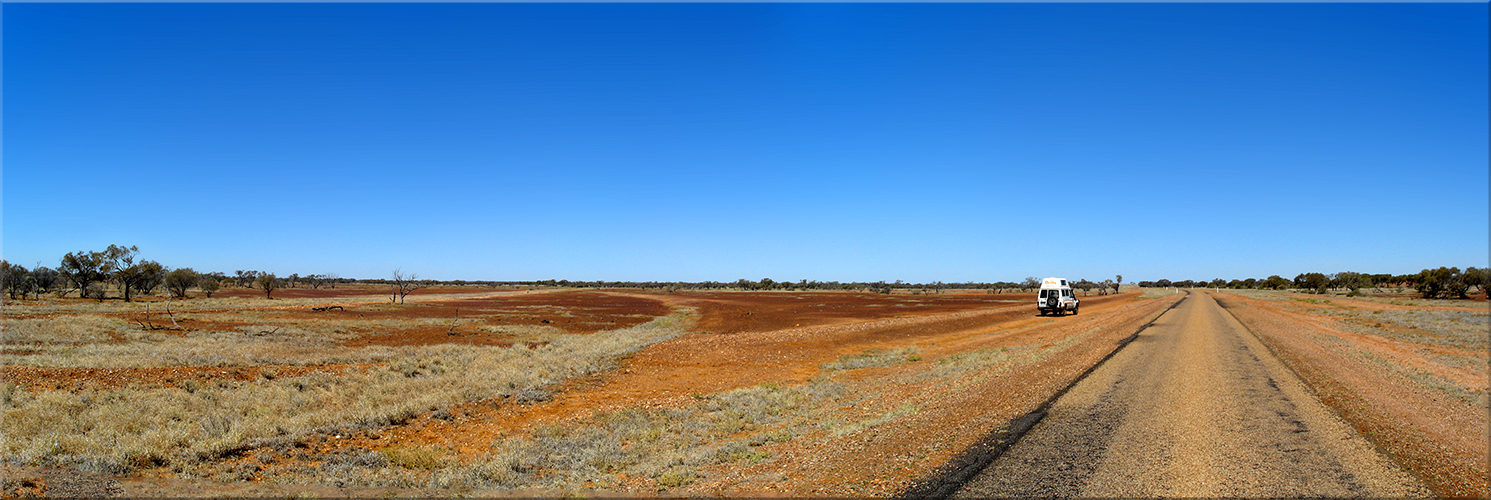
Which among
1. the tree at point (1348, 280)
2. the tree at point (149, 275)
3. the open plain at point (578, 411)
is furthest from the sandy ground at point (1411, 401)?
the tree at point (1348, 280)

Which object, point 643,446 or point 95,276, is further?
point 95,276

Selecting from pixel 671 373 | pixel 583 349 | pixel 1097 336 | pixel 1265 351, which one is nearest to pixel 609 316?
pixel 583 349

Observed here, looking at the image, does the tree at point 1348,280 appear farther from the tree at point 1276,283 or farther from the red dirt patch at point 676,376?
the red dirt patch at point 676,376

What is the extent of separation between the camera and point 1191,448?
27.0 ft

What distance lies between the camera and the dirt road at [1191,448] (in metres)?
6.80

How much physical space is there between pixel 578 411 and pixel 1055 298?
140 ft

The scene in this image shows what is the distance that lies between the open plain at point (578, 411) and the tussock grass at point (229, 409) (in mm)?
68

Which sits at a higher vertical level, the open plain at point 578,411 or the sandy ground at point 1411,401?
the sandy ground at point 1411,401

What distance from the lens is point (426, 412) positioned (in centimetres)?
1384

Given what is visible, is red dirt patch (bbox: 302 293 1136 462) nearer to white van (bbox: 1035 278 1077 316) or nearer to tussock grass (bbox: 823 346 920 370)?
tussock grass (bbox: 823 346 920 370)

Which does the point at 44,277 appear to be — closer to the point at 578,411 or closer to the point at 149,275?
the point at 149,275

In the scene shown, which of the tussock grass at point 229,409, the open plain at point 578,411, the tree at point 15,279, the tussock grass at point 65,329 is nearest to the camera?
the open plain at point 578,411

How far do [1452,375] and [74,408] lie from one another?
34.0 metres

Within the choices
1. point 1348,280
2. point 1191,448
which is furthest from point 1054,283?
point 1348,280
